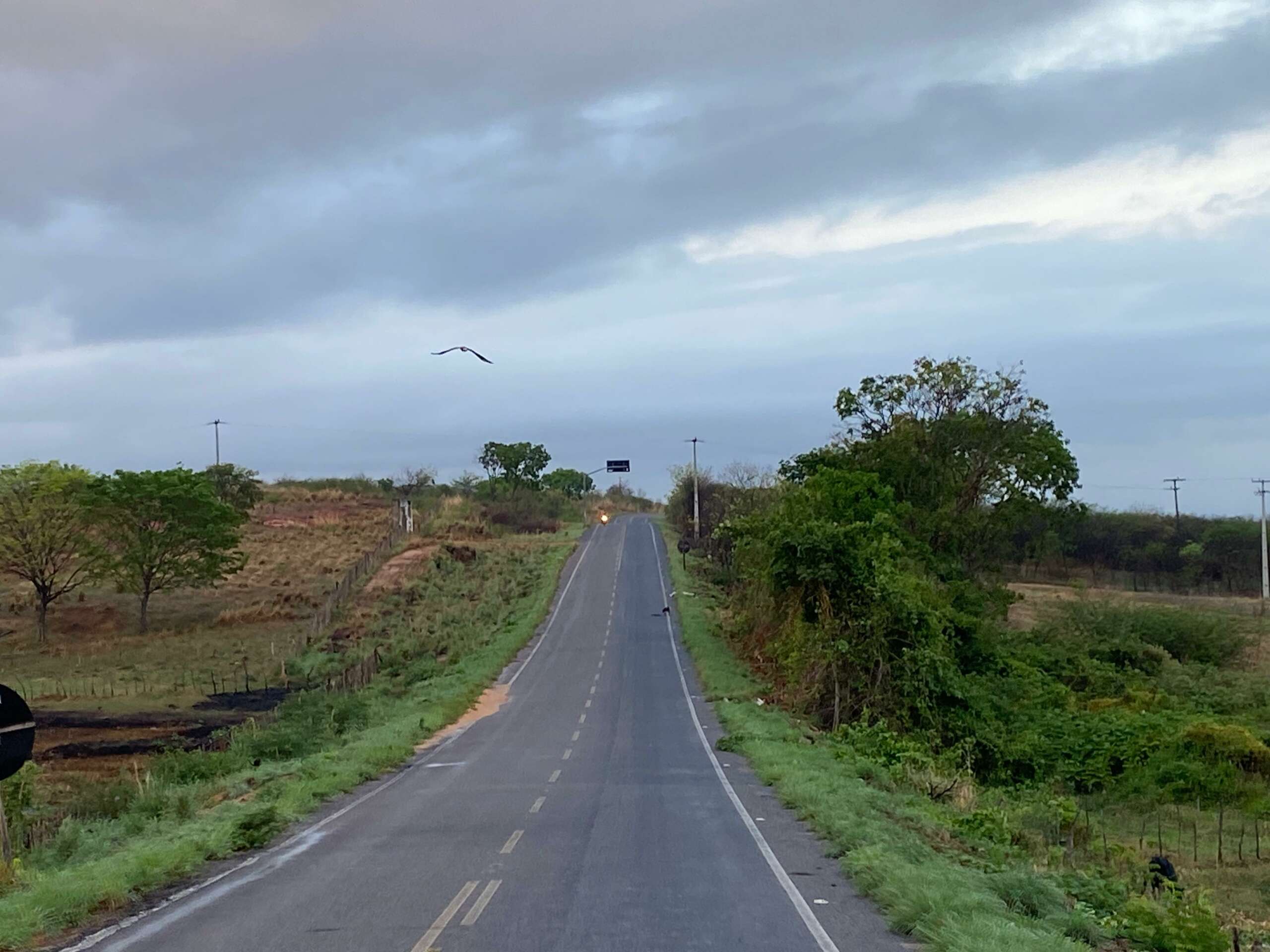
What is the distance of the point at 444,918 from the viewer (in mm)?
10562

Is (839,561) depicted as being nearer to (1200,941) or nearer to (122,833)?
(122,833)

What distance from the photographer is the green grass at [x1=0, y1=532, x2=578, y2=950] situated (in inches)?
454

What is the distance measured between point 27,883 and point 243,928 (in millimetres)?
3018

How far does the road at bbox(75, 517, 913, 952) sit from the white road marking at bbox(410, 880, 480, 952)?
0.02 metres

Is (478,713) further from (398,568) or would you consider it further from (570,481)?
(570,481)

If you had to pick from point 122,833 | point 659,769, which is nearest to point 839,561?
point 659,769

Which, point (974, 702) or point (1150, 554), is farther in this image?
point (1150, 554)

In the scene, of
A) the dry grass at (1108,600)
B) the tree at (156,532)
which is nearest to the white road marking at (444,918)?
the dry grass at (1108,600)

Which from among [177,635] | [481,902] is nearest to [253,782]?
[481,902]

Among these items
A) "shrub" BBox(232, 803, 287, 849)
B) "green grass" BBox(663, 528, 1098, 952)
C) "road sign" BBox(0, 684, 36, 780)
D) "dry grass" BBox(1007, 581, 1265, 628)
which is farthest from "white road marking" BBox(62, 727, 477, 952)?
"dry grass" BBox(1007, 581, 1265, 628)

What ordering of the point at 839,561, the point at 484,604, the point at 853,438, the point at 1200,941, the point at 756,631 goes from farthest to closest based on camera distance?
the point at 484,604, the point at 853,438, the point at 756,631, the point at 839,561, the point at 1200,941

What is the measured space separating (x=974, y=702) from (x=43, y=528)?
181ft

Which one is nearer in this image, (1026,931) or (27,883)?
(1026,931)

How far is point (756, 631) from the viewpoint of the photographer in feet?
158
